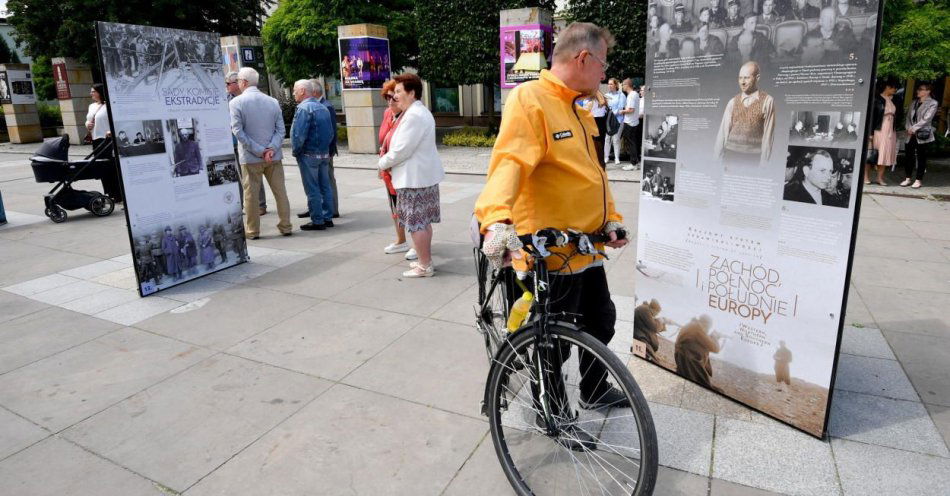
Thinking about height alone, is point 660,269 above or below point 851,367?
above

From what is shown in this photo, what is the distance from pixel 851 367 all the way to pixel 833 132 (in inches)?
74.6

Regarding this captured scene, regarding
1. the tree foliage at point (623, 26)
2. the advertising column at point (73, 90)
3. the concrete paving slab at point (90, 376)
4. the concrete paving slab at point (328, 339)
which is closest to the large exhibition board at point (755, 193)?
the concrete paving slab at point (328, 339)

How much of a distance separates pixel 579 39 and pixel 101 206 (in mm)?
9173

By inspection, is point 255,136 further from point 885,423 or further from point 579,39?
point 885,423

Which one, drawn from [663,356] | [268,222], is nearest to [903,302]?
[663,356]

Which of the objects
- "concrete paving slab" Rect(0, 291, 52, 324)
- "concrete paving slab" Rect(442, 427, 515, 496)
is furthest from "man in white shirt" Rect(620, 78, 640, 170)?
"concrete paving slab" Rect(442, 427, 515, 496)

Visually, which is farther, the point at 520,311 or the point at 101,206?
the point at 101,206

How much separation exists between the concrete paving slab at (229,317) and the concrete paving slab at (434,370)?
122 centimetres

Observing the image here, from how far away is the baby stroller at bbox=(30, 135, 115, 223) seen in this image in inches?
349

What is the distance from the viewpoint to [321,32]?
728 inches

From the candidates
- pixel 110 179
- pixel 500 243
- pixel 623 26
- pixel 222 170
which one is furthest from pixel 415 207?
pixel 623 26

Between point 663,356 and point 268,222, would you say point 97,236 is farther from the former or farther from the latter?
point 663,356

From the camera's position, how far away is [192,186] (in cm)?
586

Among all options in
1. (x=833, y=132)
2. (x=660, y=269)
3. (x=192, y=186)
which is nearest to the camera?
(x=833, y=132)
